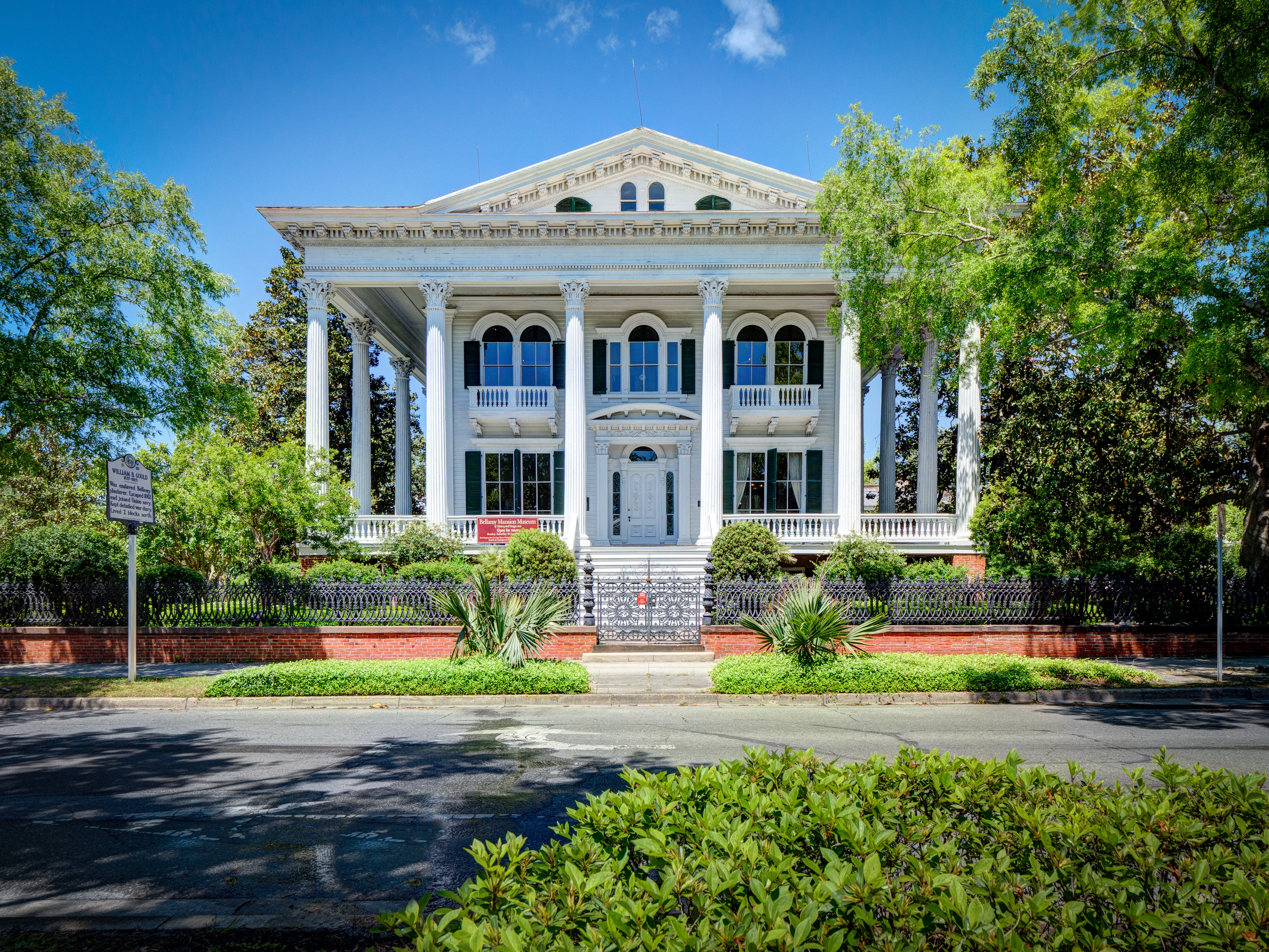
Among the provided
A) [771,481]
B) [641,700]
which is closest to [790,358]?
[771,481]

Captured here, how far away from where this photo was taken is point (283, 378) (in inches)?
1249

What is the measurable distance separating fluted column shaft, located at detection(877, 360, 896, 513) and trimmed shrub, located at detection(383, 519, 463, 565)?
15435mm

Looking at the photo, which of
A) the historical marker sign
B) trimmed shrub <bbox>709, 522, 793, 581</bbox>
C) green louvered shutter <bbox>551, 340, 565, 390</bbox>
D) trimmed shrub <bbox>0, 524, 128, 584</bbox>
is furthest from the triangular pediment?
trimmed shrub <bbox>0, 524, 128, 584</bbox>

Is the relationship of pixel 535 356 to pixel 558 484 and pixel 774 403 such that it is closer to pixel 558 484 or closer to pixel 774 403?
pixel 558 484

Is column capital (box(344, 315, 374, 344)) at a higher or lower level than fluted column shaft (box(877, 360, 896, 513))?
higher

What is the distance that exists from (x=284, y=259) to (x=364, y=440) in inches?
574

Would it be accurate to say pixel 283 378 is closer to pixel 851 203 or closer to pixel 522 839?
pixel 851 203

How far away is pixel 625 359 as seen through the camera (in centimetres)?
2459

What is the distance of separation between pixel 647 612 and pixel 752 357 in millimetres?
13221

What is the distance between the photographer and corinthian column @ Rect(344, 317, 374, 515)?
2309 centimetres

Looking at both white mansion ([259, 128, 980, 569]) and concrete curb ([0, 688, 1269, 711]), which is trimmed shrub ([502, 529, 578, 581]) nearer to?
white mansion ([259, 128, 980, 569])

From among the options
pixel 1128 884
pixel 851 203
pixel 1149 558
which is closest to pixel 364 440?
pixel 851 203

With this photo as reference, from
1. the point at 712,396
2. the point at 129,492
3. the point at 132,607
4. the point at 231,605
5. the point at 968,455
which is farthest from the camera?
the point at 712,396

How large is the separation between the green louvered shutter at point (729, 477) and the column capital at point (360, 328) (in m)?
13.1
